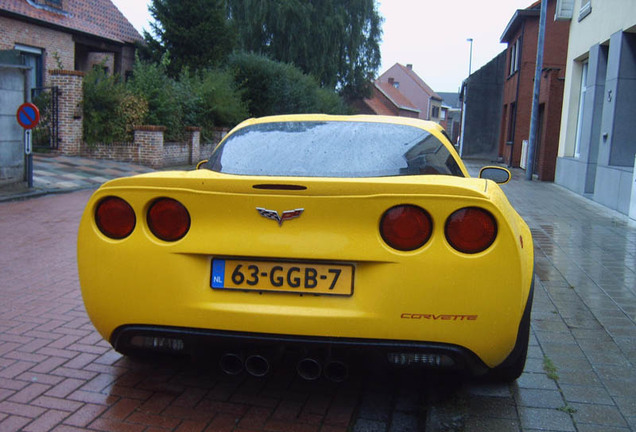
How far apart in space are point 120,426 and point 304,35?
3981 centimetres

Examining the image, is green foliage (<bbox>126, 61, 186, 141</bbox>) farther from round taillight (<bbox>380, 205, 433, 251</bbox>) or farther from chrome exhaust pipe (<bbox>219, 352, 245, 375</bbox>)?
round taillight (<bbox>380, 205, 433, 251</bbox>)

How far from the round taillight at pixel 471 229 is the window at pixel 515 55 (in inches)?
1203

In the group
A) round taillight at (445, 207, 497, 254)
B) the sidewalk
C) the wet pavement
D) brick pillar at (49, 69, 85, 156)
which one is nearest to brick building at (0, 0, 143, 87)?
brick pillar at (49, 69, 85, 156)

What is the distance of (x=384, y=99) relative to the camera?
8181cm

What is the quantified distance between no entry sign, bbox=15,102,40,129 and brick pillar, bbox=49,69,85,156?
6.90m

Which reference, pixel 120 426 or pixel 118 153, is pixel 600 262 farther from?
pixel 118 153

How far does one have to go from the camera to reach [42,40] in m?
24.3

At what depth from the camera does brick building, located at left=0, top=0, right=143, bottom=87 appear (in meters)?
22.9

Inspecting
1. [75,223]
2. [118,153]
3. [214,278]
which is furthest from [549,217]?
[118,153]

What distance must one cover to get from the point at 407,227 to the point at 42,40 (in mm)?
24622

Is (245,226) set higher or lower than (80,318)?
higher

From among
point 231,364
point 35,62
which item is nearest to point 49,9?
point 35,62

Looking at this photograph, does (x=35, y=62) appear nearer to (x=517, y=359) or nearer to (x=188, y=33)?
(x=188, y=33)

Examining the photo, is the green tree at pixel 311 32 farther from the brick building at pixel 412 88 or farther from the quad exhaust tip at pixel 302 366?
the brick building at pixel 412 88
